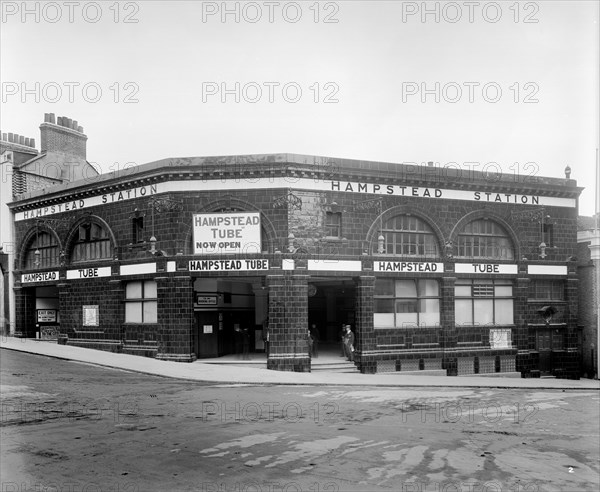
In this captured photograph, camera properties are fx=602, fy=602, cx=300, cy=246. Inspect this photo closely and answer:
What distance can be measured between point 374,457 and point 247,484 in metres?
2.57

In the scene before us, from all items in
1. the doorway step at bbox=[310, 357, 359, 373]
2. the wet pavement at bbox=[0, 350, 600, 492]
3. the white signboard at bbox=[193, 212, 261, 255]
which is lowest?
the doorway step at bbox=[310, 357, 359, 373]

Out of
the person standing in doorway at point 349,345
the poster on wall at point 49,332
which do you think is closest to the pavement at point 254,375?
the person standing in doorway at point 349,345

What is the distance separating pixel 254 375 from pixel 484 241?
39.9 feet

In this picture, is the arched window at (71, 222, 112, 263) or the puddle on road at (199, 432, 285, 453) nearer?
the puddle on road at (199, 432, 285, 453)

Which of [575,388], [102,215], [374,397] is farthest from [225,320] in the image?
[575,388]

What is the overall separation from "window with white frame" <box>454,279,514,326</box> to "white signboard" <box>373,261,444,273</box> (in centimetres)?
148

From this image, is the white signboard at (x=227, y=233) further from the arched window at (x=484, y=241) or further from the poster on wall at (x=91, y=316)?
the arched window at (x=484, y=241)

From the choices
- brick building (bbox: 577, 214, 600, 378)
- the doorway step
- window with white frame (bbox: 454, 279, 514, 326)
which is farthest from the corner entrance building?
brick building (bbox: 577, 214, 600, 378)

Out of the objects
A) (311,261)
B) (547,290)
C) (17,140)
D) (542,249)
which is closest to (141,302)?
(311,261)

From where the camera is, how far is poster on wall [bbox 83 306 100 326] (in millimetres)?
26344

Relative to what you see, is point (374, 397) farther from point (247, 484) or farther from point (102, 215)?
point (102, 215)

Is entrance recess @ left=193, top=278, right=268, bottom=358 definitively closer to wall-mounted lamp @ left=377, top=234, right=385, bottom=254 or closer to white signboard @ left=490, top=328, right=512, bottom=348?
wall-mounted lamp @ left=377, top=234, right=385, bottom=254

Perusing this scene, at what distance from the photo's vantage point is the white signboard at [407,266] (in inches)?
960

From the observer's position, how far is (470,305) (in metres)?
26.2
